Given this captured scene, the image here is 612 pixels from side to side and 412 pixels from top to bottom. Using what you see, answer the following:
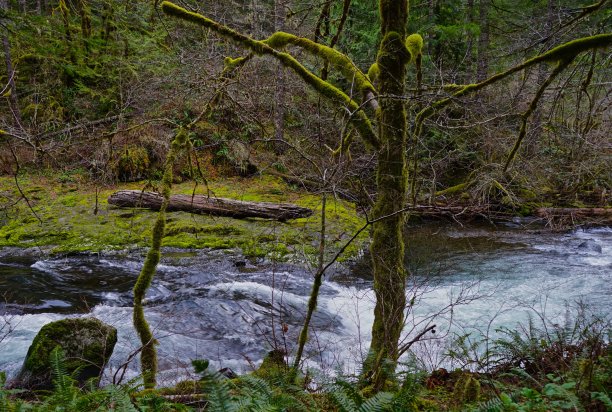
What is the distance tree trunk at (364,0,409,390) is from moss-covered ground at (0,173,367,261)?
15.8 ft

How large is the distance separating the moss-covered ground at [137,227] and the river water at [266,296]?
1.47 ft

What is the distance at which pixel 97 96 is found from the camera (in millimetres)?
17766

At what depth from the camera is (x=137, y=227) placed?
1139cm

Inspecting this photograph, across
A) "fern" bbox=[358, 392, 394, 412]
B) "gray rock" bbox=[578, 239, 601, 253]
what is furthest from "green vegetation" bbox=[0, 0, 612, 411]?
"gray rock" bbox=[578, 239, 601, 253]

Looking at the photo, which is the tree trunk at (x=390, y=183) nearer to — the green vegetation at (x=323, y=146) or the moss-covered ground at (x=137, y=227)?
the green vegetation at (x=323, y=146)

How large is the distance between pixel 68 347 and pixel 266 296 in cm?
376

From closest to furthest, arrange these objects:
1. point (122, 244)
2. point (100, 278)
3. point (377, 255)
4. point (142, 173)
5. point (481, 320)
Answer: point (377, 255)
point (481, 320)
point (100, 278)
point (122, 244)
point (142, 173)

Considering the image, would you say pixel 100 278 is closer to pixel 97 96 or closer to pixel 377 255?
pixel 377 255

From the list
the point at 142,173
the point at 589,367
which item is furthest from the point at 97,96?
the point at 589,367

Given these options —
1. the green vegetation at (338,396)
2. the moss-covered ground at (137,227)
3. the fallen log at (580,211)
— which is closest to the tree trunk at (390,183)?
the green vegetation at (338,396)

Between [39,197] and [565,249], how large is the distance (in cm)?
1438

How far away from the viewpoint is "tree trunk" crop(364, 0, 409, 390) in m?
4.25

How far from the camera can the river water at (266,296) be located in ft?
21.6

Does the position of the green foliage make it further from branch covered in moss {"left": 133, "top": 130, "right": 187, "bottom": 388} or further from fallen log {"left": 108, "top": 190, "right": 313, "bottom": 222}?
branch covered in moss {"left": 133, "top": 130, "right": 187, "bottom": 388}
